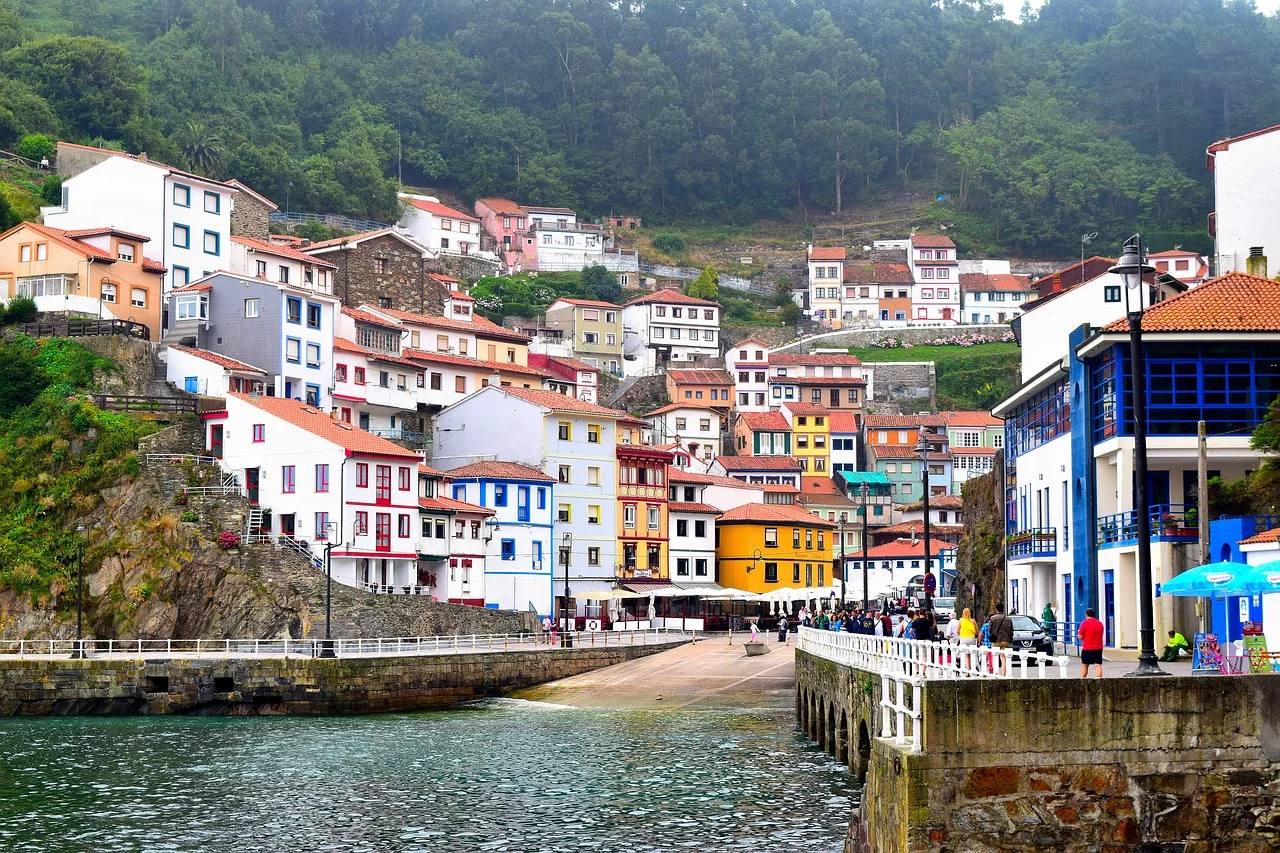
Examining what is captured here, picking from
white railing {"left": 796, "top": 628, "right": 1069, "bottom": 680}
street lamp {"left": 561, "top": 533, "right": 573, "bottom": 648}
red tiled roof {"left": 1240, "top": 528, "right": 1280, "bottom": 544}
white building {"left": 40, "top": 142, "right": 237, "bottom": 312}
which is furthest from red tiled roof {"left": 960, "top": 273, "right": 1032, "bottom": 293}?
red tiled roof {"left": 1240, "top": 528, "right": 1280, "bottom": 544}

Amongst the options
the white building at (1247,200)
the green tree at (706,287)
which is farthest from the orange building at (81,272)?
the green tree at (706,287)

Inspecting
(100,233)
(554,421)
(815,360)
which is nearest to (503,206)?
(815,360)

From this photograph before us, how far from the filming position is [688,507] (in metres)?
101

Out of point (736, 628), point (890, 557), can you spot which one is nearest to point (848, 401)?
point (890, 557)

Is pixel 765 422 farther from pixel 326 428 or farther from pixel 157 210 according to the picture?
pixel 326 428

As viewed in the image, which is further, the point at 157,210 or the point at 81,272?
the point at 157,210

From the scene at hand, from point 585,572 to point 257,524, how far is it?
81.4ft

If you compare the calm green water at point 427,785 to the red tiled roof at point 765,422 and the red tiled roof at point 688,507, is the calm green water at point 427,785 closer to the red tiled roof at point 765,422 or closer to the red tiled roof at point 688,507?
the red tiled roof at point 688,507

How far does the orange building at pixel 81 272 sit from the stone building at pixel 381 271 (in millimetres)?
19124

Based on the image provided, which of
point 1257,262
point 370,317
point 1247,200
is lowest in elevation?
point 1257,262

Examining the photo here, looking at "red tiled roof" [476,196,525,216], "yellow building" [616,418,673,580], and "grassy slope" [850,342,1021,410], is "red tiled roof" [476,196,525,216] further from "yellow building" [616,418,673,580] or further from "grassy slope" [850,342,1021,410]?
"yellow building" [616,418,673,580]

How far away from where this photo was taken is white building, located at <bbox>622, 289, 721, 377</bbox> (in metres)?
148

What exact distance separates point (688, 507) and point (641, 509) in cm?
401

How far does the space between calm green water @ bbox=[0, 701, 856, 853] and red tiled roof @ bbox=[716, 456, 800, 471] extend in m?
67.3
